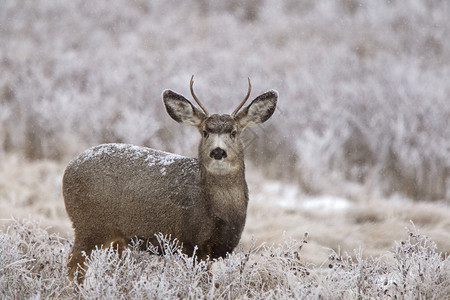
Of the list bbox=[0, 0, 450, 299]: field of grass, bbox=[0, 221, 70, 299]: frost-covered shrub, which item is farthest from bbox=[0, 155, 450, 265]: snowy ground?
bbox=[0, 221, 70, 299]: frost-covered shrub

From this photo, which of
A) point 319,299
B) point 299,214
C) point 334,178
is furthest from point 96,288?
point 334,178

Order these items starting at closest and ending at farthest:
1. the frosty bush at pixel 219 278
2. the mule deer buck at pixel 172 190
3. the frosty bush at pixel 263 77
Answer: the frosty bush at pixel 219 278 → the mule deer buck at pixel 172 190 → the frosty bush at pixel 263 77

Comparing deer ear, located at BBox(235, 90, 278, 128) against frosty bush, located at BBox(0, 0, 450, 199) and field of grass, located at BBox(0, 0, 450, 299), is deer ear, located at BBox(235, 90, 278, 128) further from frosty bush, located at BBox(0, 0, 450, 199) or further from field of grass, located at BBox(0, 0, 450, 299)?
frosty bush, located at BBox(0, 0, 450, 199)

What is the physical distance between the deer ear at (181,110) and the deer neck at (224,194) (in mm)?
427

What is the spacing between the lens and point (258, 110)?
409 centimetres

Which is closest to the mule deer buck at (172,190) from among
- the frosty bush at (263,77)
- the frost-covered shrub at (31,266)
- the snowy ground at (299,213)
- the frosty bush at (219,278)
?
the frosty bush at (219,278)

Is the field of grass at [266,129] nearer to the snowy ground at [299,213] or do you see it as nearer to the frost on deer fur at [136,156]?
the snowy ground at [299,213]

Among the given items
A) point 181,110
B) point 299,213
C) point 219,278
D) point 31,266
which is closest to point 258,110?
Result: point 181,110

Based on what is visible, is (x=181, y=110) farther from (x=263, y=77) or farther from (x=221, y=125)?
(x=263, y=77)

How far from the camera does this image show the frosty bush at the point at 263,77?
8.52m

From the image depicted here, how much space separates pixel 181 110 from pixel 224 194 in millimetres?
738

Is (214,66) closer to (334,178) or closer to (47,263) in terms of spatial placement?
(334,178)

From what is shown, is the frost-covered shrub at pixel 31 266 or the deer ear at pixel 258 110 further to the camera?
the deer ear at pixel 258 110

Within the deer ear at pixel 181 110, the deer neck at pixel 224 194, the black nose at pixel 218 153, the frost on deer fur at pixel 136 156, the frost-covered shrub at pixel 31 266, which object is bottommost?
the frost-covered shrub at pixel 31 266
